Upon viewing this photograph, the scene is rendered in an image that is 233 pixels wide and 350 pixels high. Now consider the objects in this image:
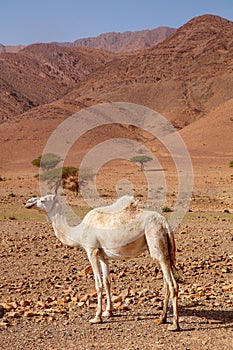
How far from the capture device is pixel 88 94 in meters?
157

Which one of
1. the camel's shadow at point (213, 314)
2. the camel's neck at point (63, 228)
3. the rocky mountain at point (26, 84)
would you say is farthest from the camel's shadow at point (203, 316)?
the rocky mountain at point (26, 84)

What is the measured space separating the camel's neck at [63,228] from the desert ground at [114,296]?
107cm

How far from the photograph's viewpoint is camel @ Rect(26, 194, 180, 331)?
7.37 m

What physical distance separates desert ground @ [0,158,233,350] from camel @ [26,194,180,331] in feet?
1.28

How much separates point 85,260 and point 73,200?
1634 cm

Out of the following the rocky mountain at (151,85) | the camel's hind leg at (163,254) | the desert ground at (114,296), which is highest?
the rocky mountain at (151,85)

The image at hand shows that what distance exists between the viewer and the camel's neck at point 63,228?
8102 mm

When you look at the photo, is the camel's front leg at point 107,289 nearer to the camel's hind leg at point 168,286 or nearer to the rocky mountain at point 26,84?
the camel's hind leg at point 168,286

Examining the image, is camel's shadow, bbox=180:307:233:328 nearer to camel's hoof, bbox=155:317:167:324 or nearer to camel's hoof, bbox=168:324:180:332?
camel's hoof, bbox=155:317:167:324

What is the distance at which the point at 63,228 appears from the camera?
8.23 meters

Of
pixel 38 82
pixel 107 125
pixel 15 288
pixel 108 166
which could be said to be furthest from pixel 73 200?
pixel 38 82

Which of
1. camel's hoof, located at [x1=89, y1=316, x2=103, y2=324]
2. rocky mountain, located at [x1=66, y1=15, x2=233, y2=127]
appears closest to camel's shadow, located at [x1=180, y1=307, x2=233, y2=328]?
camel's hoof, located at [x1=89, y1=316, x2=103, y2=324]

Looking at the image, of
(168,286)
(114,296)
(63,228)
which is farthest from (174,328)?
(63,228)

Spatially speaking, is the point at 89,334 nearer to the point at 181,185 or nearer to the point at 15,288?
the point at 15,288
